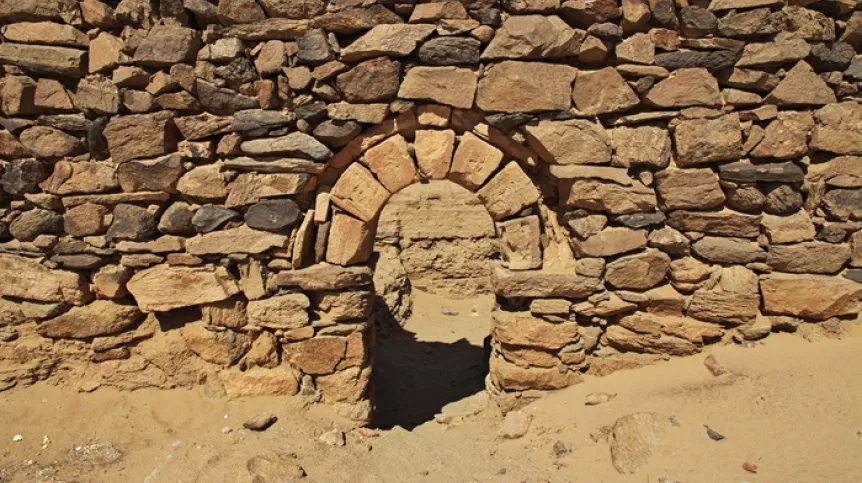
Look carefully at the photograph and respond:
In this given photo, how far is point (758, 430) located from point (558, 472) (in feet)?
4.11

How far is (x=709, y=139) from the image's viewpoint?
13.3 ft

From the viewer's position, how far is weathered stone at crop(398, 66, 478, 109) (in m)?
3.97

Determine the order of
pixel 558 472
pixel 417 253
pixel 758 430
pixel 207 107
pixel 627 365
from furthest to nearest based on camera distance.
Result: pixel 417 253 < pixel 627 365 < pixel 207 107 < pixel 558 472 < pixel 758 430

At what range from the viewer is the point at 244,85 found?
401cm

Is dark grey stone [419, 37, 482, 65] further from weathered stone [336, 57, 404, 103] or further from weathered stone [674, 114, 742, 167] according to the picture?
weathered stone [674, 114, 742, 167]

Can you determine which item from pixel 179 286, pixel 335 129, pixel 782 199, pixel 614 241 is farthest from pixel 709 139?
pixel 179 286

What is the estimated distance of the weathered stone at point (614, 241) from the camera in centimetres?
421

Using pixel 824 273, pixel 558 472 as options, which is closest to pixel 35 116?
pixel 558 472

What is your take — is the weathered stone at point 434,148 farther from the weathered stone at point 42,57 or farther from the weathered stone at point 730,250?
the weathered stone at point 42,57

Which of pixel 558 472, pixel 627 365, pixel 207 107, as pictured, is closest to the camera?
pixel 558 472

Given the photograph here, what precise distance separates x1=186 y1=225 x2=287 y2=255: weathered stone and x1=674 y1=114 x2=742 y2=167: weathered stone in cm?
292

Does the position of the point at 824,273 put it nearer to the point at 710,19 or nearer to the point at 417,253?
the point at 710,19

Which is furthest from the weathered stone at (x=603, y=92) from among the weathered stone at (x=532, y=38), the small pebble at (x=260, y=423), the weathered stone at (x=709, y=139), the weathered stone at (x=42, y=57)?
the weathered stone at (x=42, y=57)

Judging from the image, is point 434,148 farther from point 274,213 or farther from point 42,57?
point 42,57
